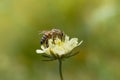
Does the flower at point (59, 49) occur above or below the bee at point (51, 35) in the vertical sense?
below

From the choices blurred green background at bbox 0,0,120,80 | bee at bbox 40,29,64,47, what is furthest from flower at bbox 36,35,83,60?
blurred green background at bbox 0,0,120,80

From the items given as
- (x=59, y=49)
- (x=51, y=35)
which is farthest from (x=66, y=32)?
(x=59, y=49)

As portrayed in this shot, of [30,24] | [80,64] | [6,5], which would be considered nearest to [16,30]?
[30,24]

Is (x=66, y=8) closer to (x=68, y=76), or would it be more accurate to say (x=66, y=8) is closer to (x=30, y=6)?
(x=30, y=6)

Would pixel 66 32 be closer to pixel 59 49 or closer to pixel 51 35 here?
pixel 51 35

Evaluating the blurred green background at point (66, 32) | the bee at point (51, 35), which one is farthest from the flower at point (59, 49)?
the blurred green background at point (66, 32)

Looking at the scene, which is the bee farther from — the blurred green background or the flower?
the blurred green background

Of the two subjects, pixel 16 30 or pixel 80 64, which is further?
pixel 16 30

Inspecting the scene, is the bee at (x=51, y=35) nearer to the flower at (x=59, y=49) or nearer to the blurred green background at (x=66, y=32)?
the flower at (x=59, y=49)
